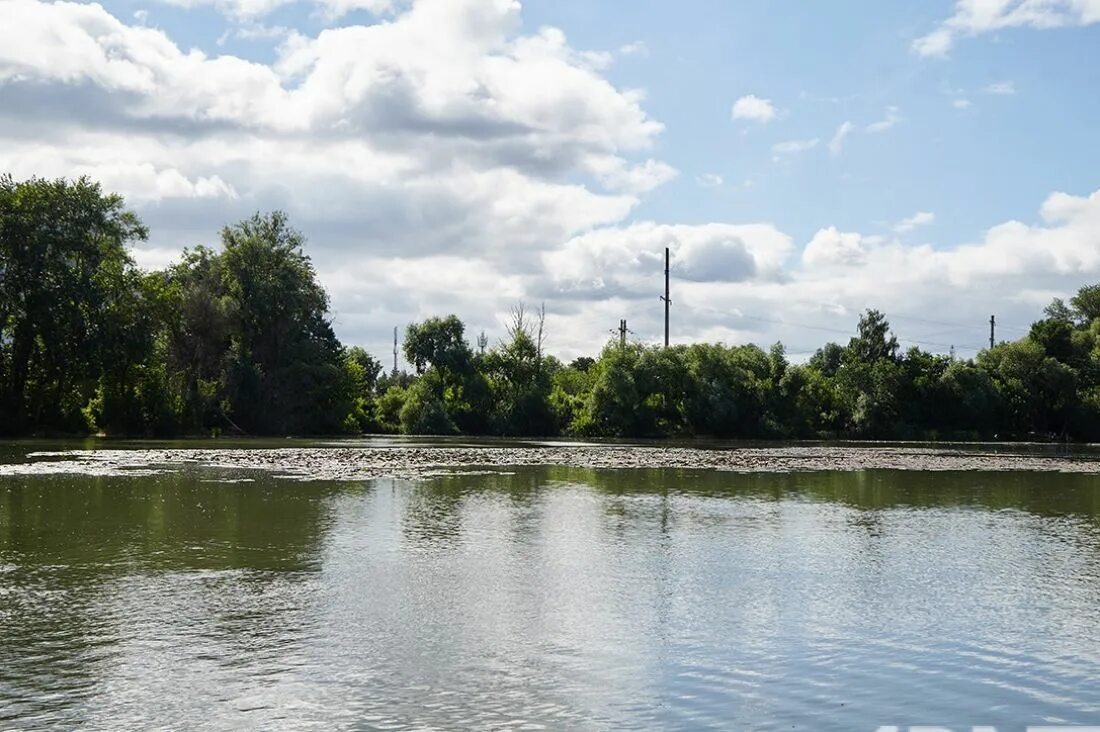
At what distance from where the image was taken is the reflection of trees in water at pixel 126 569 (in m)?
10.5

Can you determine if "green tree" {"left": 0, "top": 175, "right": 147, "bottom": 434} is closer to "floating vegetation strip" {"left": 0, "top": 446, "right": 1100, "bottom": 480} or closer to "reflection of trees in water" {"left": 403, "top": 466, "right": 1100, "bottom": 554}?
"floating vegetation strip" {"left": 0, "top": 446, "right": 1100, "bottom": 480}

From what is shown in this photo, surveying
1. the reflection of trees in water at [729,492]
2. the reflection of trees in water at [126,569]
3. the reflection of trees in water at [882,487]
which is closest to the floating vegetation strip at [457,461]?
the reflection of trees in water at [729,492]

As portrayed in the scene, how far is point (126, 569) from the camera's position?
606 inches

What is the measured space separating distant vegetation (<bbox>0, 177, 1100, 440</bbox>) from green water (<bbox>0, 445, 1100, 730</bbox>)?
49088 millimetres

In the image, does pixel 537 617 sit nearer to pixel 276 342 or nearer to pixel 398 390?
pixel 276 342

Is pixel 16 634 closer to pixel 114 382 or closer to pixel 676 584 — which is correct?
pixel 676 584

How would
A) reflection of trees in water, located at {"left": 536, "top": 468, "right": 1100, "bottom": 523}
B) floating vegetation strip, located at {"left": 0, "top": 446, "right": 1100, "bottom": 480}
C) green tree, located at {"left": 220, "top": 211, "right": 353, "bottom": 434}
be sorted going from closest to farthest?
reflection of trees in water, located at {"left": 536, "top": 468, "right": 1100, "bottom": 523} < floating vegetation strip, located at {"left": 0, "top": 446, "right": 1100, "bottom": 480} < green tree, located at {"left": 220, "top": 211, "right": 353, "bottom": 434}

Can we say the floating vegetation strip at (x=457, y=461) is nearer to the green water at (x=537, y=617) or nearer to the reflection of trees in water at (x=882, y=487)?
the reflection of trees in water at (x=882, y=487)

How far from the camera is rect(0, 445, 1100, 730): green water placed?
29.6 feet

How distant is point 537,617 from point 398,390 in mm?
91955

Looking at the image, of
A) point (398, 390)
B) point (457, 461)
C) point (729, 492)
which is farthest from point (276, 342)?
point (729, 492)

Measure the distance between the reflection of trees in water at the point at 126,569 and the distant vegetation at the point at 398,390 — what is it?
1786 inches

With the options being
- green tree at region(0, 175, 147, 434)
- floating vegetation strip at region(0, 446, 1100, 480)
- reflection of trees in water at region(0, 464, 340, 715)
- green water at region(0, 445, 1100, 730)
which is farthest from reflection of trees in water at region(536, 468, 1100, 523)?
green tree at region(0, 175, 147, 434)

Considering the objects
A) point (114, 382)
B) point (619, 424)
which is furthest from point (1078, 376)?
point (114, 382)
